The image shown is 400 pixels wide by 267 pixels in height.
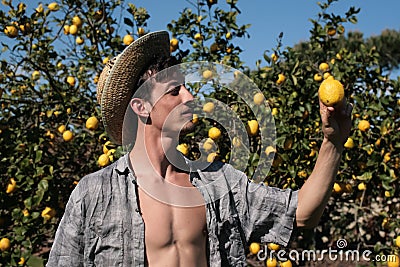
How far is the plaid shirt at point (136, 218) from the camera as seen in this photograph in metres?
1.55

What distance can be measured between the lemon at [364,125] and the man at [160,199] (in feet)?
5.22

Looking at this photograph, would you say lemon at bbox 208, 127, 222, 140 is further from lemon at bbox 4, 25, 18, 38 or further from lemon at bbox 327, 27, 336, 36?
lemon at bbox 4, 25, 18, 38

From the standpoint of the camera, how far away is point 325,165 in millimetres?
1458

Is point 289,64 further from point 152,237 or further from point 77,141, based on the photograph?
point 152,237

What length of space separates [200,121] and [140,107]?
1.35 m

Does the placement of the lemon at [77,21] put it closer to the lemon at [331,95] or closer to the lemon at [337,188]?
the lemon at [337,188]

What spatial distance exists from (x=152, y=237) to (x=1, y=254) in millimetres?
1716

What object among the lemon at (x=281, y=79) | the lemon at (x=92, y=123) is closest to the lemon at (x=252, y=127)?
the lemon at (x=281, y=79)

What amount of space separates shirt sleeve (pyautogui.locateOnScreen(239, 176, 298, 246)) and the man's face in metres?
0.27

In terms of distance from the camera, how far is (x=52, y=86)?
11.3 ft

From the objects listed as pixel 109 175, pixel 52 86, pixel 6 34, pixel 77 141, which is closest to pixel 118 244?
pixel 109 175

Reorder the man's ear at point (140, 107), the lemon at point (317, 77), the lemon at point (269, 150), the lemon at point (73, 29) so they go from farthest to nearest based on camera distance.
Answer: the lemon at point (73, 29), the lemon at point (317, 77), the lemon at point (269, 150), the man's ear at point (140, 107)

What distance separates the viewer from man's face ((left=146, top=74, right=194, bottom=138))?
1603mm

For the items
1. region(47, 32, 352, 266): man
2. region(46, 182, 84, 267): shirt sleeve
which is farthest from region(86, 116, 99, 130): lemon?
region(46, 182, 84, 267): shirt sleeve
